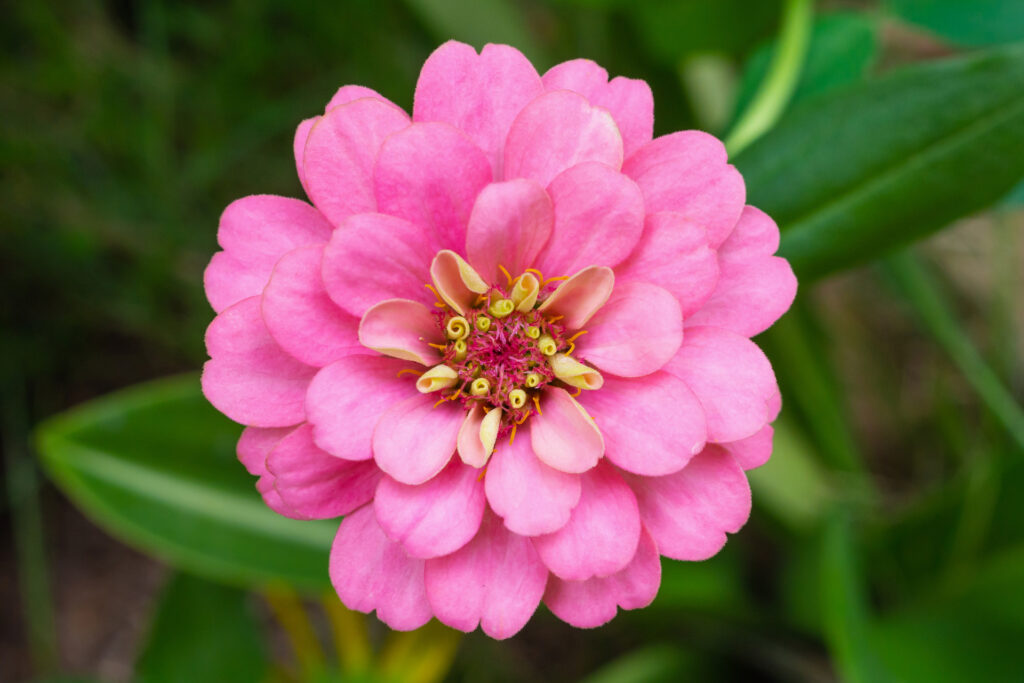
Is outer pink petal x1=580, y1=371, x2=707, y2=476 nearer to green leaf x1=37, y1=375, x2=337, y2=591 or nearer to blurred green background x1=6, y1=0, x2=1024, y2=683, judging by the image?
blurred green background x1=6, y1=0, x2=1024, y2=683

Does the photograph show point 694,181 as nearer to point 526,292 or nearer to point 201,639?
point 526,292

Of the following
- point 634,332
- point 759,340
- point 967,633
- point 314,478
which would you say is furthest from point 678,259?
point 967,633

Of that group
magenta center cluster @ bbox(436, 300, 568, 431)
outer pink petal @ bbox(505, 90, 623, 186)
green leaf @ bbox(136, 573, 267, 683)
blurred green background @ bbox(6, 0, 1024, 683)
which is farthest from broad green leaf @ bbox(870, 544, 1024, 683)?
green leaf @ bbox(136, 573, 267, 683)

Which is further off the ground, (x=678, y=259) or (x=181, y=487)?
(x=678, y=259)

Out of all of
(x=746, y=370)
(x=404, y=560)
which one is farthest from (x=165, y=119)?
(x=746, y=370)

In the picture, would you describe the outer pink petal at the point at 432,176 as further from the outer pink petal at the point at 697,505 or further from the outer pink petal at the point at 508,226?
the outer pink petal at the point at 697,505

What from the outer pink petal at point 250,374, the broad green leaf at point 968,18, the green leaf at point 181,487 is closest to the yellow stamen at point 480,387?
the outer pink petal at point 250,374
